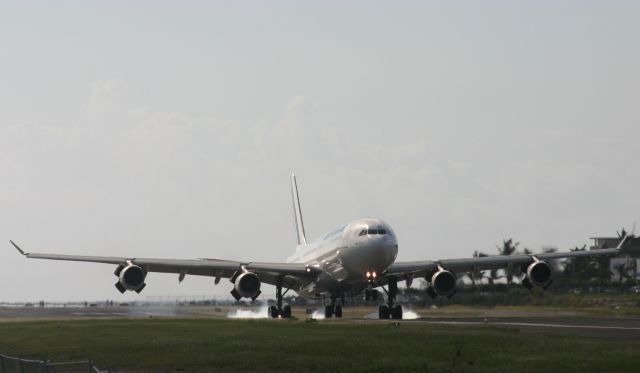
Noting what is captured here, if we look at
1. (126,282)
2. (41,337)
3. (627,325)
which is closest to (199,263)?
(126,282)

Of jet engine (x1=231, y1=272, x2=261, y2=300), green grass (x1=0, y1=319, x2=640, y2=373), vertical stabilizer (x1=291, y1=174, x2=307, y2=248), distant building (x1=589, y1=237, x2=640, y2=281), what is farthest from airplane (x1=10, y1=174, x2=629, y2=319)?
distant building (x1=589, y1=237, x2=640, y2=281)

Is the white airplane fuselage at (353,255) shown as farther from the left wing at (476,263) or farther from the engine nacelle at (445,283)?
the engine nacelle at (445,283)

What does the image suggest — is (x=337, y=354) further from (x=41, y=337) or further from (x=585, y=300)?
(x=585, y=300)

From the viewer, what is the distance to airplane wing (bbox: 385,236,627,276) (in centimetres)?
6438

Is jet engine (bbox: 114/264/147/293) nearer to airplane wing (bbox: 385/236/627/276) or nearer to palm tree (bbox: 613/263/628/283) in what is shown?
airplane wing (bbox: 385/236/627/276)

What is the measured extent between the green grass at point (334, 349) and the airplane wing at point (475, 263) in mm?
17946

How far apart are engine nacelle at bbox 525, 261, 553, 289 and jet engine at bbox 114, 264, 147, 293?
24.4 m

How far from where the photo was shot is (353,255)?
2410 inches

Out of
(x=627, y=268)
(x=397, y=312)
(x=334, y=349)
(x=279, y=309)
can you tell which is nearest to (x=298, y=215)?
(x=279, y=309)

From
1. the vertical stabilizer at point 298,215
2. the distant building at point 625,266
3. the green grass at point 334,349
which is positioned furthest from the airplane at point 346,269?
the distant building at point 625,266

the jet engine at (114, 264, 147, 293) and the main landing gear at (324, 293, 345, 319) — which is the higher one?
the jet engine at (114, 264, 147, 293)

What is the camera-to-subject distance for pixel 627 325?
47.2 meters

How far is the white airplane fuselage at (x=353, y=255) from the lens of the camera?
60406 mm

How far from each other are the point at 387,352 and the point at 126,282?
1325 inches
